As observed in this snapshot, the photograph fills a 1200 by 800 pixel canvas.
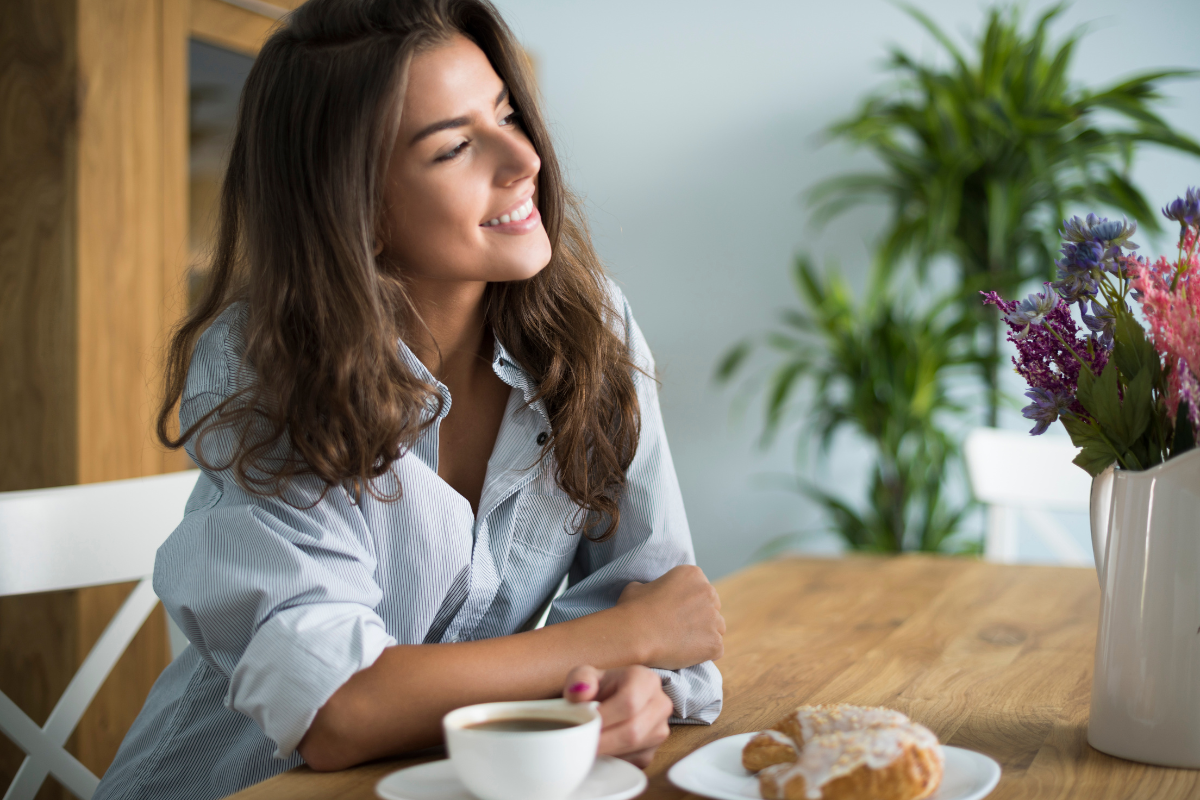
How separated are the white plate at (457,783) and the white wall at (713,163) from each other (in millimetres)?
2670

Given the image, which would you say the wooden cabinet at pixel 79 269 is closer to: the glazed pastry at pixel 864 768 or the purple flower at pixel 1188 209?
the glazed pastry at pixel 864 768

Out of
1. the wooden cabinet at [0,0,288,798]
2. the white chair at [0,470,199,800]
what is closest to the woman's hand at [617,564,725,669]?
the white chair at [0,470,199,800]

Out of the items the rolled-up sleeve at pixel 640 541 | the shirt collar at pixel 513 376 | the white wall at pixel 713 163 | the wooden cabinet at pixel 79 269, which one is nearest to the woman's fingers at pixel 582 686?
the rolled-up sleeve at pixel 640 541

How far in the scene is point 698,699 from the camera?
2.82ft

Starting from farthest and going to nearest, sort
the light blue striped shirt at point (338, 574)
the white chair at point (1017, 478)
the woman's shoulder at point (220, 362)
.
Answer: the white chair at point (1017, 478) < the woman's shoulder at point (220, 362) < the light blue striped shirt at point (338, 574)

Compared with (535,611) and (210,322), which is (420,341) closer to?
(210,322)

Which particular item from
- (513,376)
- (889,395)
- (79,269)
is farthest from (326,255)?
(889,395)

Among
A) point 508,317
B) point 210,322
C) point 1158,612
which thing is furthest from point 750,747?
point 210,322

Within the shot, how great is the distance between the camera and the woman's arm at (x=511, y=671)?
75cm

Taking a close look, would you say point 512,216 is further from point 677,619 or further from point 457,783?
point 457,783

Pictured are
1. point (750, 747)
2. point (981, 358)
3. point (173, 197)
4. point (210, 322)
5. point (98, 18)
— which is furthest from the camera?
point (981, 358)

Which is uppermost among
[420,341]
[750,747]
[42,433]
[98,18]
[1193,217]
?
[98,18]

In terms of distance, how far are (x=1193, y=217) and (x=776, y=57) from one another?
9.22 ft

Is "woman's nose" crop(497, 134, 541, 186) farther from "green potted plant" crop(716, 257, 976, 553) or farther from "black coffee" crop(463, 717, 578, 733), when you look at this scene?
"green potted plant" crop(716, 257, 976, 553)
